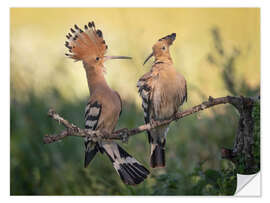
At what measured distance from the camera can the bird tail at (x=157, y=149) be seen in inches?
109

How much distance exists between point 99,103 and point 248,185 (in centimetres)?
111

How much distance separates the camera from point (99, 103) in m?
2.65

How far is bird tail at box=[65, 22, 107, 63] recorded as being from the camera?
2.70 meters

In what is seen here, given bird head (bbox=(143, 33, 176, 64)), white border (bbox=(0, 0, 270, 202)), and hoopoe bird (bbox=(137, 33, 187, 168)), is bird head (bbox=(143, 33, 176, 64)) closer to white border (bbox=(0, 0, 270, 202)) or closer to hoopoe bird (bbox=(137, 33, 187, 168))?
hoopoe bird (bbox=(137, 33, 187, 168))

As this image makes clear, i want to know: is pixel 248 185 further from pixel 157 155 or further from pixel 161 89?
pixel 161 89

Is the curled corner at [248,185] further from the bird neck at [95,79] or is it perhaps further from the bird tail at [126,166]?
the bird neck at [95,79]

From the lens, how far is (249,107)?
8.75ft

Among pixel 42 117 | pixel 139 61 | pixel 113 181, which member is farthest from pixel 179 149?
pixel 42 117

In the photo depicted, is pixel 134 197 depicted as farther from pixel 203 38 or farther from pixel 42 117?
pixel 203 38

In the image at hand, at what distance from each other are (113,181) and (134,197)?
0.89 ft

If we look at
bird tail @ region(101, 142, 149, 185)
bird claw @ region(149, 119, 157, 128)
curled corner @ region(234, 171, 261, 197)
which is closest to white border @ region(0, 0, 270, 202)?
bird tail @ region(101, 142, 149, 185)

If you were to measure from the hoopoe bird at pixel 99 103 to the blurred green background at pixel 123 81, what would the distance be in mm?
75
